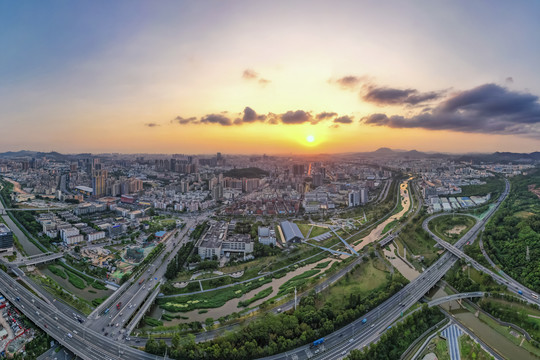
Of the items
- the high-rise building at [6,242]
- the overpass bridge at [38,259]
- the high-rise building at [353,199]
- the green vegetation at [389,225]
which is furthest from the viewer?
the high-rise building at [353,199]

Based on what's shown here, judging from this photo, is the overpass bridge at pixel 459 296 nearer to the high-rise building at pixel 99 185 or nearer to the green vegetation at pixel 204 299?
the green vegetation at pixel 204 299

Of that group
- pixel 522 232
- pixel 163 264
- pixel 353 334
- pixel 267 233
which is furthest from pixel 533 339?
pixel 163 264

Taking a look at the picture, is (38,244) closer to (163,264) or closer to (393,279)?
(163,264)

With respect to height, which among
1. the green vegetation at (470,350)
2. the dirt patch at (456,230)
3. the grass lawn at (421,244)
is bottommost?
the green vegetation at (470,350)

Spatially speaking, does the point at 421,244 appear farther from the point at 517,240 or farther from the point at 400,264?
the point at 517,240

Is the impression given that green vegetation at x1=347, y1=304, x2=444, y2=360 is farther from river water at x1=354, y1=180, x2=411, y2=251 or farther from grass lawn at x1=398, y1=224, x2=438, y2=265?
river water at x1=354, y1=180, x2=411, y2=251

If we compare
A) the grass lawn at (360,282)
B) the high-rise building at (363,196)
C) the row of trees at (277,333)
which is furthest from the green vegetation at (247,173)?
the row of trees at (277,333)
